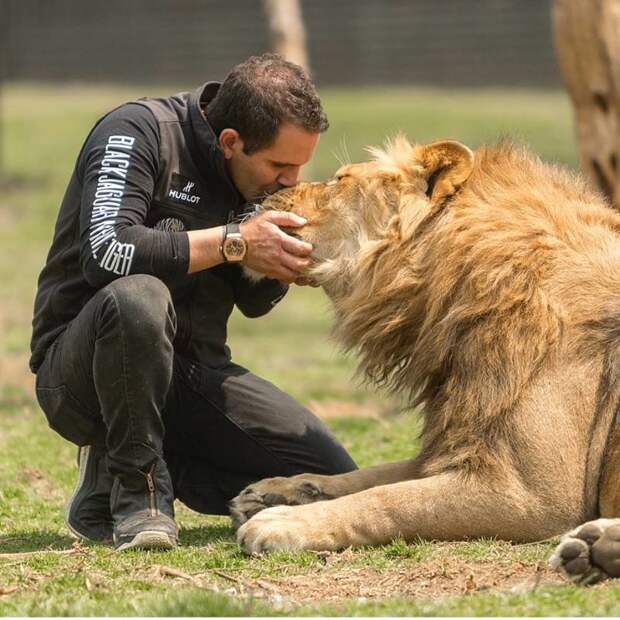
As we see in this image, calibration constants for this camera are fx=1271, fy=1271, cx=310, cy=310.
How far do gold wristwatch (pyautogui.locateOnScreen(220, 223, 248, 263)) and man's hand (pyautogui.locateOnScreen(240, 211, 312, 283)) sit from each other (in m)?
0.02

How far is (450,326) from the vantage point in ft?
16.0

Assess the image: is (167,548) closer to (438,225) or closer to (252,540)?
(252,540)

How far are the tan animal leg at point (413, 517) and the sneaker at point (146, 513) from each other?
363 mm

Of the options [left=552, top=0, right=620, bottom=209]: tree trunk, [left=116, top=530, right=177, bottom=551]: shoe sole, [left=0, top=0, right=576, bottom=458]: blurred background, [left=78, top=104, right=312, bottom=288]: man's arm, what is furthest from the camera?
[left=0, top=0, right=576, bottom=458]: blurred background

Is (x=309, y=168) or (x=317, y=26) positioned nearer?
(x=309, y=168)

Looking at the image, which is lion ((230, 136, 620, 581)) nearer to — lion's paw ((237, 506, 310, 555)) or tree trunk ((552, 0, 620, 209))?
lion's paw ((237, 506, 310, 555))

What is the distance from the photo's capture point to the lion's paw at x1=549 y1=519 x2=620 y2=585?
4086 millimetres

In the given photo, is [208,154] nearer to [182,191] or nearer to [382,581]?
[182,191]

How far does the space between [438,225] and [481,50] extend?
25027mm

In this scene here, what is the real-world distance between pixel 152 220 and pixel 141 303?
59 centimetres

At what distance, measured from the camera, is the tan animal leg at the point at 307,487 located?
5.20m

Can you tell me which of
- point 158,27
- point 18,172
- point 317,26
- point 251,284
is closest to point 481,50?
point 317,26

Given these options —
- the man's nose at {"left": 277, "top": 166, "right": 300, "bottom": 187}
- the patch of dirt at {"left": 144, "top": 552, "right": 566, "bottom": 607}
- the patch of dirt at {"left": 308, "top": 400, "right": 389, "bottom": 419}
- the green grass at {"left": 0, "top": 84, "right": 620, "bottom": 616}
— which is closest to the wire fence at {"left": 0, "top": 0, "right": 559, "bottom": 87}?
the green grass at {"left": 0, "top": 84, "right": 620, "bottom": 616}

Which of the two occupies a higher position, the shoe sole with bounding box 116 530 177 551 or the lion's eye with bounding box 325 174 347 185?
the lion's eye with bounding box 325 174 347 185
